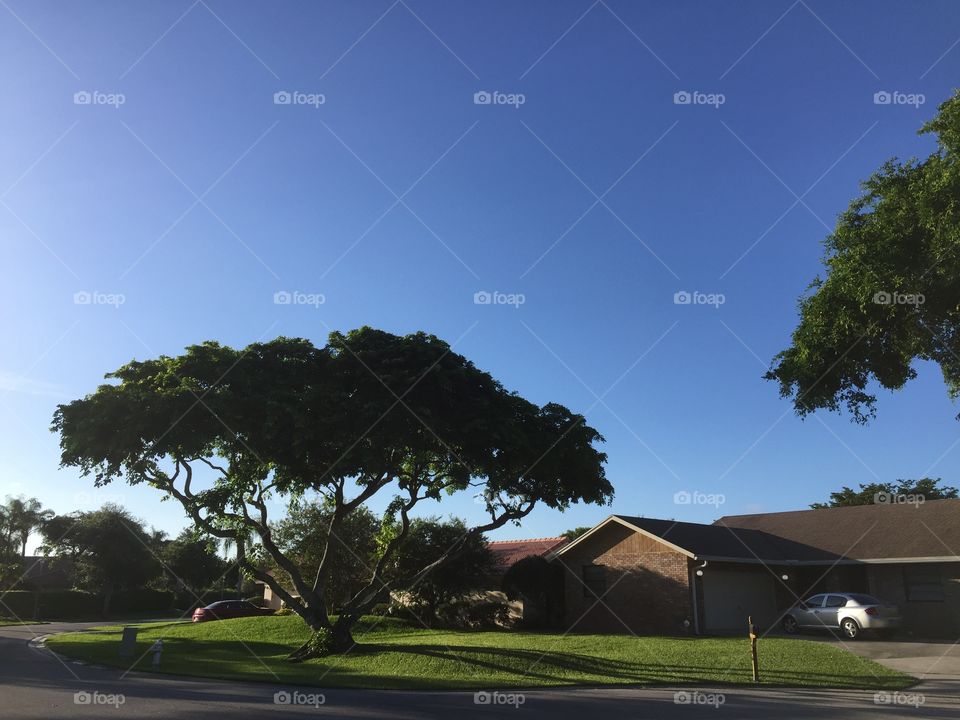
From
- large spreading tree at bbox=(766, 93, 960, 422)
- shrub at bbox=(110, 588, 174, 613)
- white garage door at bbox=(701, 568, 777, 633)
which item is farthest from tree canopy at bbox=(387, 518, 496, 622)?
shrub at bbox=(110, 588, 174, 613)

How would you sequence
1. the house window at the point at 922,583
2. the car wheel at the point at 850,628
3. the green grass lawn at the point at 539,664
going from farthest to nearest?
the house window at the point at 922,583 < the car wheel at the point at 850,628 < the green grass lawn at the point at 539,664

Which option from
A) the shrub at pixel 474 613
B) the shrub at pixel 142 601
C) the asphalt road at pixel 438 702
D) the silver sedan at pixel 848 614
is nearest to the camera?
the asphalt road at pixel 438 702

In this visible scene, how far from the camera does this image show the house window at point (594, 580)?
3010 centimetres

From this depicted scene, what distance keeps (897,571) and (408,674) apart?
20.6 metres

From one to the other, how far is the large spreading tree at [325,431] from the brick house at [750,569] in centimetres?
589

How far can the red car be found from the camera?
40544 millimetres

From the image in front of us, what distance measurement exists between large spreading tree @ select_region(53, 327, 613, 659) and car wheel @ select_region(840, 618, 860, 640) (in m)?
9.48

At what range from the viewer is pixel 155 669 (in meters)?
20.1

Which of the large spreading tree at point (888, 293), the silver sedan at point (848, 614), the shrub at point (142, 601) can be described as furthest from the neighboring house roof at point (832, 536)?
the shrub at point (142, 601)

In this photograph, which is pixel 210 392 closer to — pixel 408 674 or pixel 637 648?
pixel 408 674

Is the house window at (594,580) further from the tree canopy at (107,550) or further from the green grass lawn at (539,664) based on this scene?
the tree canopy at (107,550)

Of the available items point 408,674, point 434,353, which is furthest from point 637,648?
point 434,353

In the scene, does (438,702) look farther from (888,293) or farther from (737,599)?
(737,599)

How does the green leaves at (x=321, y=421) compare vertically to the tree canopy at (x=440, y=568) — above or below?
above
